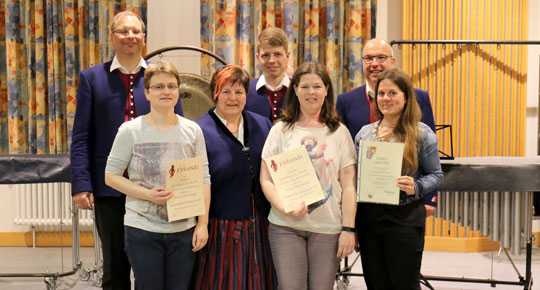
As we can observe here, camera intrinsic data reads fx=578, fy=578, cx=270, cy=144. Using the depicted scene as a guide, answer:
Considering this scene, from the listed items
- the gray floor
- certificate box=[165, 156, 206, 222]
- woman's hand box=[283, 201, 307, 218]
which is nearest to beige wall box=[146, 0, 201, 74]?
the gray floor

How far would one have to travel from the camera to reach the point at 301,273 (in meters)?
2.24

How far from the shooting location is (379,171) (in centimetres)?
221

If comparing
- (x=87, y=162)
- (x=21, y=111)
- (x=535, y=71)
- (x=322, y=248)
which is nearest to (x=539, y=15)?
(x=535, y=71)

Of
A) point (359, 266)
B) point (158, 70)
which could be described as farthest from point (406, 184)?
point (359, 266)

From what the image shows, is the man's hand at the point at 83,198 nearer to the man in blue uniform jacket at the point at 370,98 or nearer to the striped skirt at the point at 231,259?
the striped skirt at the point at 231,259

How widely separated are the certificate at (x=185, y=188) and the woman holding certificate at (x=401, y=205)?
2.14ft

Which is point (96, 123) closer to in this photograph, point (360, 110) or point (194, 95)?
point (360, 110)

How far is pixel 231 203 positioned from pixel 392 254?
67cm

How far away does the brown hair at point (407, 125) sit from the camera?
7.45 feet

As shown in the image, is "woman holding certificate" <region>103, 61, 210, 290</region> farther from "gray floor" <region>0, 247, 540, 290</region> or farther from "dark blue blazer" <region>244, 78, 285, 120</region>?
"gray floor" <region>0, 247, 540, 290</region>

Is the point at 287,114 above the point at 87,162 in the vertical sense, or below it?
above

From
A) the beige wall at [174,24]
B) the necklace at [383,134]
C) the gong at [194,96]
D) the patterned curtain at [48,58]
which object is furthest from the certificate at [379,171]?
the patterned curtain at [48,58]

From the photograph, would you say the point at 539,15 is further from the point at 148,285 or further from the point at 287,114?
the point at 148,285

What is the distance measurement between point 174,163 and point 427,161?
100 centimetres
